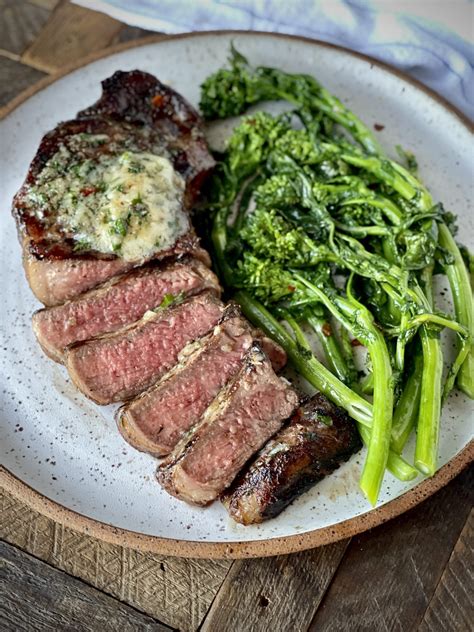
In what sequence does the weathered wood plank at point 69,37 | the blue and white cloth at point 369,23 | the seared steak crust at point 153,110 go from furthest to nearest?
1. the weathered wood plank at point 69,37
2. the blue and white cloth at point 369,23
3. the seared steak crust at point 153,110

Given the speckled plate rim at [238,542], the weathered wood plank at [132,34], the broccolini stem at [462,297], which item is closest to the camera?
the speckled plate rim at [238,542]

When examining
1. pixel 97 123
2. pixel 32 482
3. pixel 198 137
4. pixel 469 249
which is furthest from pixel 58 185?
pixel 469 249

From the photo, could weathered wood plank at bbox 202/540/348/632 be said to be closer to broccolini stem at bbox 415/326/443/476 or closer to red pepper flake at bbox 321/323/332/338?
broccolini stem at bbox 415/326/443/476

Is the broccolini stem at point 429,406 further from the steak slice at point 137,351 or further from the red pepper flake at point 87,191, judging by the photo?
the red pepper flake at point 87,191

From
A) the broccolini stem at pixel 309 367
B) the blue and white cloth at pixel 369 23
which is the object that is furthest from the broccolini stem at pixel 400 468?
the blue and white cloth at pixel 369 23

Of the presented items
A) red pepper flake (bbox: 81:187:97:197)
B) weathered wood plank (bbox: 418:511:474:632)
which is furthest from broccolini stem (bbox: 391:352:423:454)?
red pepper flake (bbox: 81:187:97:197)

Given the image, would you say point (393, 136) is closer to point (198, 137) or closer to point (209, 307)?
point (198, 137)

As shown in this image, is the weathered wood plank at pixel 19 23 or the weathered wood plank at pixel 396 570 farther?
the weathered wood plank at pixel 19 23

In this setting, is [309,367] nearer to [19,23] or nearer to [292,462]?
[292,462]
